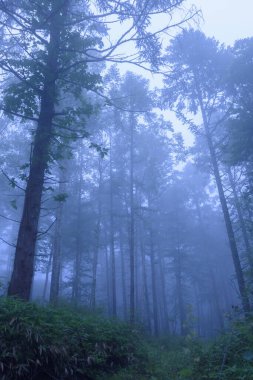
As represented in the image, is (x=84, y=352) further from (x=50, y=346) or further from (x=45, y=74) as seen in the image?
(x=45, y=74)

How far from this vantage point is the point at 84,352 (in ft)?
17.0

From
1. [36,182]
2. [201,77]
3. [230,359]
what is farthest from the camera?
[201,77]

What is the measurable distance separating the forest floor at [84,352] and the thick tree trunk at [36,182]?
1077 millimetres

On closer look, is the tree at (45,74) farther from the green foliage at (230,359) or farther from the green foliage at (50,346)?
the green foliage at (230,359)

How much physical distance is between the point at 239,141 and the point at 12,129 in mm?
17900

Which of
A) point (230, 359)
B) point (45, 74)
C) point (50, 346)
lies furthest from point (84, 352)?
point (45, 74)

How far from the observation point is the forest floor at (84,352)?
4.20 meters

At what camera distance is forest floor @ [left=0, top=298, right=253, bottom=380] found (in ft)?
13.8

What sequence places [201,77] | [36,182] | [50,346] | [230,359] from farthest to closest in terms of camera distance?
[201,77], [36,182], [230,359], [50,346]

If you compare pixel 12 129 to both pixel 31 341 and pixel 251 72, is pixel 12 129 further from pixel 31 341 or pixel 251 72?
pixel 31 341

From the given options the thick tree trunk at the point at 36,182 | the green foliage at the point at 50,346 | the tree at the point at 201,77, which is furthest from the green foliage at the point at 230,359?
the tree at the point at 201,77

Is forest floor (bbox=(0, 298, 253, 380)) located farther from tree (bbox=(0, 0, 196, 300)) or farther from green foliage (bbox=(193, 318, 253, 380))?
tree (bbox=(0, 0, 196, 300))

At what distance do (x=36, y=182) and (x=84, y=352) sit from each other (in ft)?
11.9

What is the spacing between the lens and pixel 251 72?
14.6 metres
